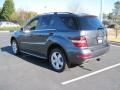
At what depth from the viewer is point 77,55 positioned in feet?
22.7

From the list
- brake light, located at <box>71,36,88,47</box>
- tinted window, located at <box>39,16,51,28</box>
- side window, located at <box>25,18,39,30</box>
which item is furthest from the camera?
side window, located at <box>25,18,39,30</box>

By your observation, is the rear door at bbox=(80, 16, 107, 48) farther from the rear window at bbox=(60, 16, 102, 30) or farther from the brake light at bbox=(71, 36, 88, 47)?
the brake light at bbox=(71, 36, 88, 47)

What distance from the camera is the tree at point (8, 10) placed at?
235 ft

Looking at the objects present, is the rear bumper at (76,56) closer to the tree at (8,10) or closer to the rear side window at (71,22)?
the rear side window at (71,22)

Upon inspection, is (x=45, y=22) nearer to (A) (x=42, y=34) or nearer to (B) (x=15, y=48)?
(A) (x=42, y=34)

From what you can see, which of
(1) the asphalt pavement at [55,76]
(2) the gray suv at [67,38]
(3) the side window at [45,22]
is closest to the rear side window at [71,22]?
(2) the gray suv at [67,38]

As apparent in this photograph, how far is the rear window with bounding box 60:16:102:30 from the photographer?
7112mm

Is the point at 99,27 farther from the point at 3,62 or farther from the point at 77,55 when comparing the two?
the point at 3,62

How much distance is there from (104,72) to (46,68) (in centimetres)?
189

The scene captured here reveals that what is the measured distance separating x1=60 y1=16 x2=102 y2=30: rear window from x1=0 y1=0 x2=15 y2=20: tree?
66388mm

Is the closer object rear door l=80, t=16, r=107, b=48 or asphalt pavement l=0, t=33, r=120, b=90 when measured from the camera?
asphalt pavement l=0, t=33, r=120, b=90

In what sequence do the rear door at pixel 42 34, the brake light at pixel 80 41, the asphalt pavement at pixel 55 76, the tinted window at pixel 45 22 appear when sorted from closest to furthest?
the asphalt pavement at pixel 55 76 < the brake light at pixel 80 41 < the rear door at pixel 42 34 < the tinted window at pixel 45 22

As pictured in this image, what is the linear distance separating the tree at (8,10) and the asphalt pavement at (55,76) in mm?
64716

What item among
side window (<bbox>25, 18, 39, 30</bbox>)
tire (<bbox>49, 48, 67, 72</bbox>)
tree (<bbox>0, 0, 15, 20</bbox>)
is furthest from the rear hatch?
tree (<bbox>0, 0, 15, 20</bbox>)
